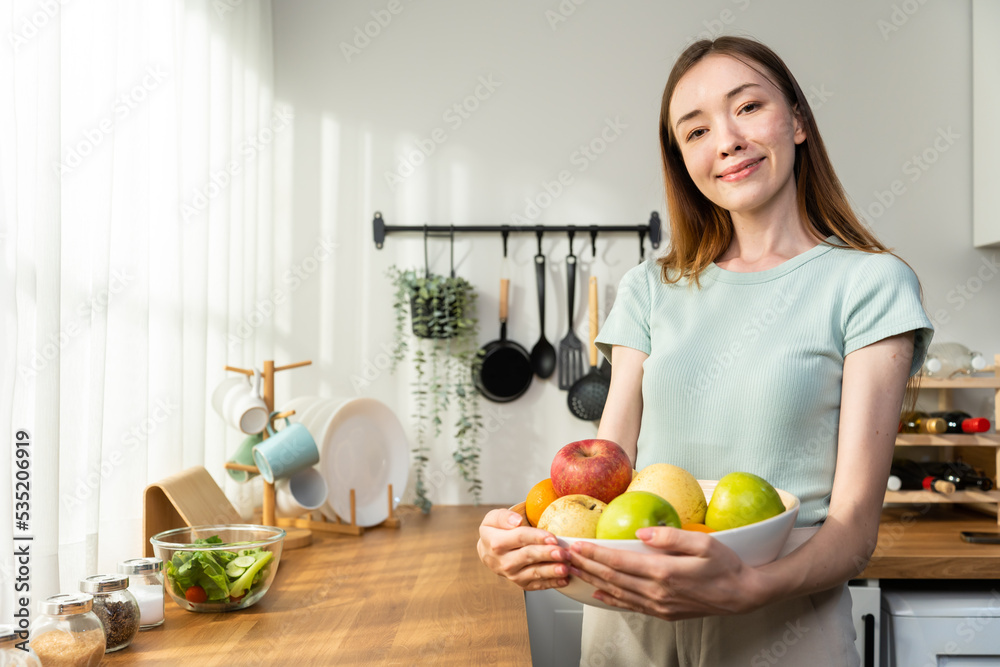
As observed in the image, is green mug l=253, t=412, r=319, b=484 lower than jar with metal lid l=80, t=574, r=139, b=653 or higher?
higher

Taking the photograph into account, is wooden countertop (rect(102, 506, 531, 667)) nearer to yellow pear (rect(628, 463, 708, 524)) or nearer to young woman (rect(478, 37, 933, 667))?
young woman (rect(478, 37, 933, 667))

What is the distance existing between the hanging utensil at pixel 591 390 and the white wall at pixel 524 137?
0.04 metres

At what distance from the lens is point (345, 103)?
211 cm

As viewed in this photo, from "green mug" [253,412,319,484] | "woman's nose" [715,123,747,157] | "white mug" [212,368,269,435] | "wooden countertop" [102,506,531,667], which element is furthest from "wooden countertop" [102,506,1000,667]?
"woman's nose" [715,123,747,157]

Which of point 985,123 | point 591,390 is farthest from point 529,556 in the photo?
point 985,123

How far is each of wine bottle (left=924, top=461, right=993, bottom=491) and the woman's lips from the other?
1268 mm

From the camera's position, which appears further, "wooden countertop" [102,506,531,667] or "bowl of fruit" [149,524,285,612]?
"bowl of fruit" [149,524,285,612]

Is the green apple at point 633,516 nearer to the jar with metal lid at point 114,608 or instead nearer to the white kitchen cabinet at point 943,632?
the jar with metal lid at point 114,608

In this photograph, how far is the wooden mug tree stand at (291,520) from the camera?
1.59 meters

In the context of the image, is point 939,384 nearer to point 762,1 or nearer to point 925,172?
point 925,172

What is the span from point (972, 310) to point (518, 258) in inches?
47.5

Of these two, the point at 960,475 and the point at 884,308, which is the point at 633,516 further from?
the point at 960,475

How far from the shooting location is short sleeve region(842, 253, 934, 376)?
76cm

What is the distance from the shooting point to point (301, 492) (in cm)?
168
